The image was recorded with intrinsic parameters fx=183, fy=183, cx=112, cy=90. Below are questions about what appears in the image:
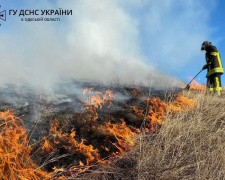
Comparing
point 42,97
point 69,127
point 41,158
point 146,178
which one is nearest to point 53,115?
point 69,127

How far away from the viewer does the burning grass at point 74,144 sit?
2590mm

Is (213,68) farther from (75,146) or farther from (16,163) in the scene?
(16,163)

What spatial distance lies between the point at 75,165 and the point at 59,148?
0.60m

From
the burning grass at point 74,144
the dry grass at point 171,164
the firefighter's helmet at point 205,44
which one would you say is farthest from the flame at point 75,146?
the firefighter's helmet at point 205,44

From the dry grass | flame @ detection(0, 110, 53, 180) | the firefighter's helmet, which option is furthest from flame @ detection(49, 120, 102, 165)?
the firefighter's helmet

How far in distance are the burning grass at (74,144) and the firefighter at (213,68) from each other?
3.34 metres

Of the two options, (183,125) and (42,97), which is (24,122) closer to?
(42,97)

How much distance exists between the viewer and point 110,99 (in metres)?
5.77

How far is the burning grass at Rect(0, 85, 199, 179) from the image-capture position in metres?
2.59

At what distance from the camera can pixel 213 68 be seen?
7.80 metres

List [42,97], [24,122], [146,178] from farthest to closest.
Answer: [42,97], [24,122], [146,178]

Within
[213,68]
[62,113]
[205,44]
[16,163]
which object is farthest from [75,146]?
[205,44]

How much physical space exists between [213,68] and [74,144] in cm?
691

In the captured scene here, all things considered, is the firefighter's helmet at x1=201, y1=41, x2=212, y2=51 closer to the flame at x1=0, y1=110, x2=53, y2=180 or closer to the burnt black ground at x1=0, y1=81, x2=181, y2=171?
the burnt black ground at x1=0, y1=81, x2=181, y2=171
